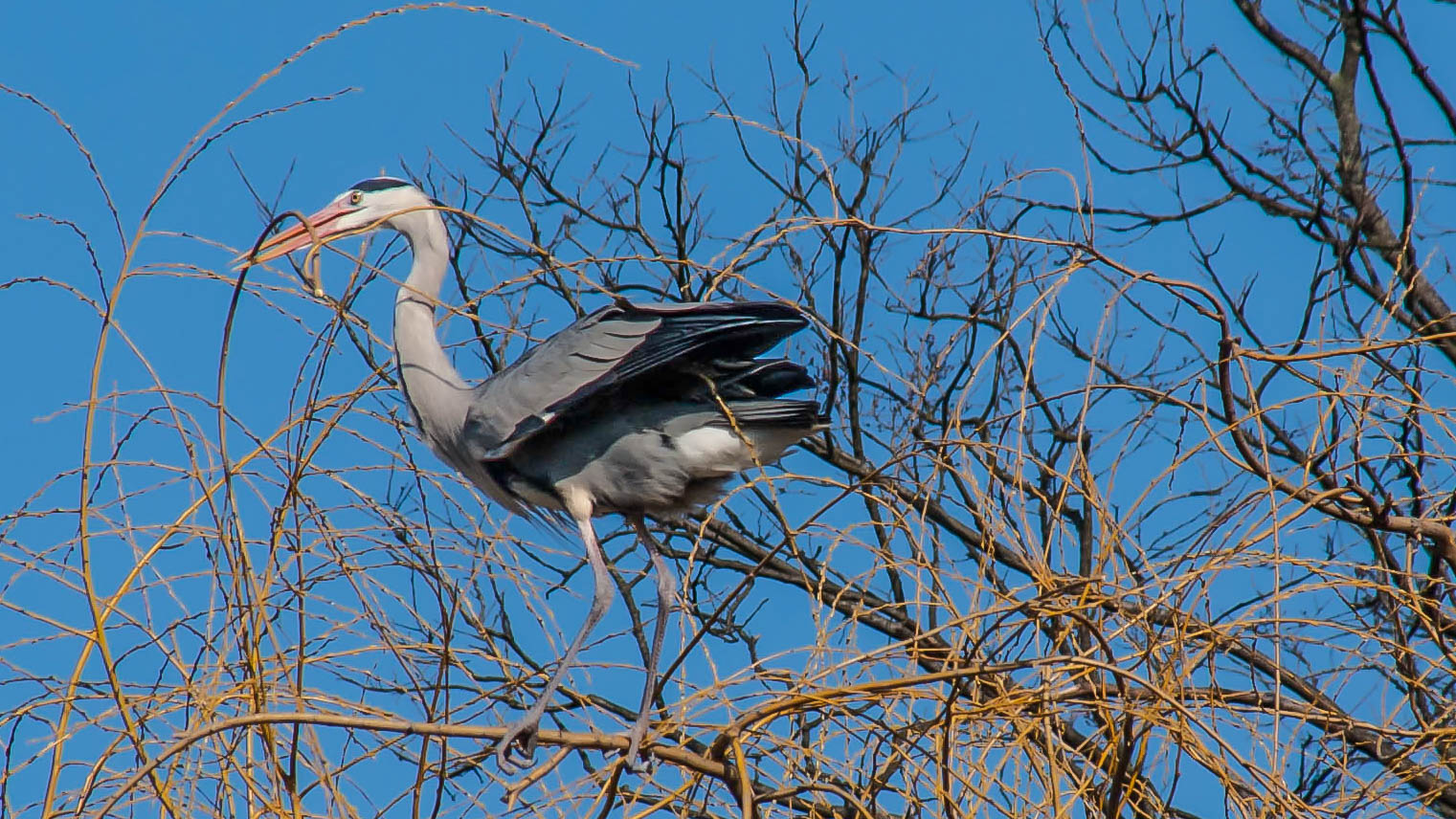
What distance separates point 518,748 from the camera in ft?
12.7

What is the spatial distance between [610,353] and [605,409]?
301 mm

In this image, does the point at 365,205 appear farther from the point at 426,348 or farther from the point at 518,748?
the point at 518,748

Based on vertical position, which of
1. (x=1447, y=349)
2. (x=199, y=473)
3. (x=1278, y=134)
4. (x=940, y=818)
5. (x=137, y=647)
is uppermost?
(x=1278, y=134)

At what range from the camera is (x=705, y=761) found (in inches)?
119

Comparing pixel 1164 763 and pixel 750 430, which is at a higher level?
pixel 750 430

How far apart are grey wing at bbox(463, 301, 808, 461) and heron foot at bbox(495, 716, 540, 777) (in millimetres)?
713

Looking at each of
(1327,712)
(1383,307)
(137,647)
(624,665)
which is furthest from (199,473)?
(1383,307)

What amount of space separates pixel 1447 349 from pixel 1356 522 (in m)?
3.22

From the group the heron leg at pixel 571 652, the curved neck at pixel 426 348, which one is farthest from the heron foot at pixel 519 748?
the curved neck at pixel 426 348

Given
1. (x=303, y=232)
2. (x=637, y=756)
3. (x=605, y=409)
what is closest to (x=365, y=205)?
(x=303, y=232)

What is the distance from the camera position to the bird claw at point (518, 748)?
3541mm

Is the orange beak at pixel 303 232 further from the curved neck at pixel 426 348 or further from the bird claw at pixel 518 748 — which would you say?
the bird claw at pixel 518 748

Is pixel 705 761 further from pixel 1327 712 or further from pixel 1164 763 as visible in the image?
pixel 1327 712

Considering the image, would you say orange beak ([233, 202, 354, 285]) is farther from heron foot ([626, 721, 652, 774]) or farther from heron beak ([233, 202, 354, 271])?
heron foot ([626, 721, 652, 774])
